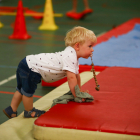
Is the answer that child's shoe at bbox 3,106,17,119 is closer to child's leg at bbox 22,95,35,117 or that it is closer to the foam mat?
child's leg at bbox 22,95,35,117

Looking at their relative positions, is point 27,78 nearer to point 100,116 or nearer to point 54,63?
point 54,63

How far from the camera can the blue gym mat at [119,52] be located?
335 centimetres

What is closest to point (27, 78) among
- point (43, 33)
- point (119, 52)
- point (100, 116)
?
point (100, 116)

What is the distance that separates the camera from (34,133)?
174 cm

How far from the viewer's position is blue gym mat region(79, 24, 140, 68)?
335 cm

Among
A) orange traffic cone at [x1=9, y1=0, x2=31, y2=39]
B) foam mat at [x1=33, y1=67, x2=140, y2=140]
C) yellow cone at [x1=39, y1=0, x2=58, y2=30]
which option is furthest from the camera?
yellow cone at [x1=39, y1=0, x2=58, y2=30]

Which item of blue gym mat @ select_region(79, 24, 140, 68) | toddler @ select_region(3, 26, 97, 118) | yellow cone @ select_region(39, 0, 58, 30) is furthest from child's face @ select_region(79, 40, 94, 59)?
yellow cone @ select_region(39, 0, 58, 30)

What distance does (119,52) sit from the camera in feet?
12.8

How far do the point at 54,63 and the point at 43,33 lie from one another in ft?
13.3

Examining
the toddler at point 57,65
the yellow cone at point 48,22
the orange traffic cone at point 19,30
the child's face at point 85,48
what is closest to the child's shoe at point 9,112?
the toddler at point 57,65

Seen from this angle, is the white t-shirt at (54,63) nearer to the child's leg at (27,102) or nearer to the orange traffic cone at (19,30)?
the child's leg at (27,102)

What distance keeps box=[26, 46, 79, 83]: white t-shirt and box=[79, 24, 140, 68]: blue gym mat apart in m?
1.25

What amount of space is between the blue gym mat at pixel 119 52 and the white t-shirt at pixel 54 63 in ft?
4.10

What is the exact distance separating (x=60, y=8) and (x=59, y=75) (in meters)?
7.81
